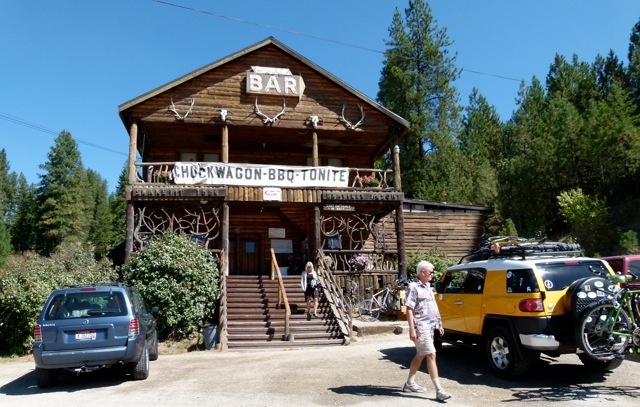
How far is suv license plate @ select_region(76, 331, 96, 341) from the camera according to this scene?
7.90 meters

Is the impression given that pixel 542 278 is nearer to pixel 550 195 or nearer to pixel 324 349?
pixel 324 349

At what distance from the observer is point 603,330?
6871 millimetres

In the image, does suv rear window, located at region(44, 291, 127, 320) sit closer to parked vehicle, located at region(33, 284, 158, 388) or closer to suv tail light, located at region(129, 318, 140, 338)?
parked vehicle, located at region(33, 284, 158, 388)

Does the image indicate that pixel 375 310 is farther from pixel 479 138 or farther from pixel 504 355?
pixel 479 138

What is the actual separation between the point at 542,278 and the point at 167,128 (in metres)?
15.0

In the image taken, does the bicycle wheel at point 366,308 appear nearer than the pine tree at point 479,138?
Yes

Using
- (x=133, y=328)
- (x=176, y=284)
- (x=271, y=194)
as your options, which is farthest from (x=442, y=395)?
(x=271, y=194)

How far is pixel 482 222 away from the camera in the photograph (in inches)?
963

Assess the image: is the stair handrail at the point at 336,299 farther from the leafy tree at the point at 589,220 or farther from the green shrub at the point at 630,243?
the leafy tree at the point at 589,220

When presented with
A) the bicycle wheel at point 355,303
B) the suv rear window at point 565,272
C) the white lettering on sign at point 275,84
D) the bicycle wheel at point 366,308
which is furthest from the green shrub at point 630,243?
the white lettering on sign at point 275,84

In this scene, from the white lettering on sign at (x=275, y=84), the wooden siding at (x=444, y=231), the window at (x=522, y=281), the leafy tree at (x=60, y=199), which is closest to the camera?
the window at (x=522, y=281)

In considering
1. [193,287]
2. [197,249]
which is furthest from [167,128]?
[193,287]

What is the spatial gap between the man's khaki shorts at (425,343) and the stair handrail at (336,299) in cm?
647

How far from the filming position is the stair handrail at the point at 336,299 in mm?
13770
